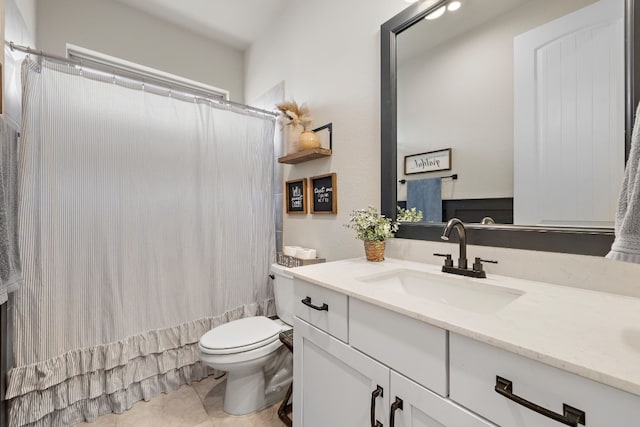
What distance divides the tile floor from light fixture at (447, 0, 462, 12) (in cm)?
220

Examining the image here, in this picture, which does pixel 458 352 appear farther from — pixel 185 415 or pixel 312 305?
pixel 185 415

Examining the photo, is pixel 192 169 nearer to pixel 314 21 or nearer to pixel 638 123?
pixel 314 21

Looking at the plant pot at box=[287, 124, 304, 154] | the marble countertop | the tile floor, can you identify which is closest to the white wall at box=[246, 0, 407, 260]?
the plant pot at box=[287, 124, 304, 154]

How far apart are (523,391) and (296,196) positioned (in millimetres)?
1734

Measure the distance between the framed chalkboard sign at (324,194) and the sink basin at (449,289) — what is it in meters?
0.69

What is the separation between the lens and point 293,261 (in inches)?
76.4

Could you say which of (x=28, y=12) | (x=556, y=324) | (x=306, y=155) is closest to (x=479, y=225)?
(x=556, y=324)

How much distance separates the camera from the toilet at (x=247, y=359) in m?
1.46

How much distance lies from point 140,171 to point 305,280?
1304mm

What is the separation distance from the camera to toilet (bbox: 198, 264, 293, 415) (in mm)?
1457

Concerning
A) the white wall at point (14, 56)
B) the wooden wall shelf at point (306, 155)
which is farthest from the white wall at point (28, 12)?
the wooden wall shelf at point (306, 155)

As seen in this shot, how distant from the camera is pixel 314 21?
1910mm

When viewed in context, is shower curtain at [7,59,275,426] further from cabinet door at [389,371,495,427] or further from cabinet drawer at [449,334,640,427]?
cabinet drawer at [449,334,640,427]

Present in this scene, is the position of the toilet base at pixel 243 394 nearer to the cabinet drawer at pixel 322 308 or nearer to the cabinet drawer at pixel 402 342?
the cabinet drawer at pixel 322 308
